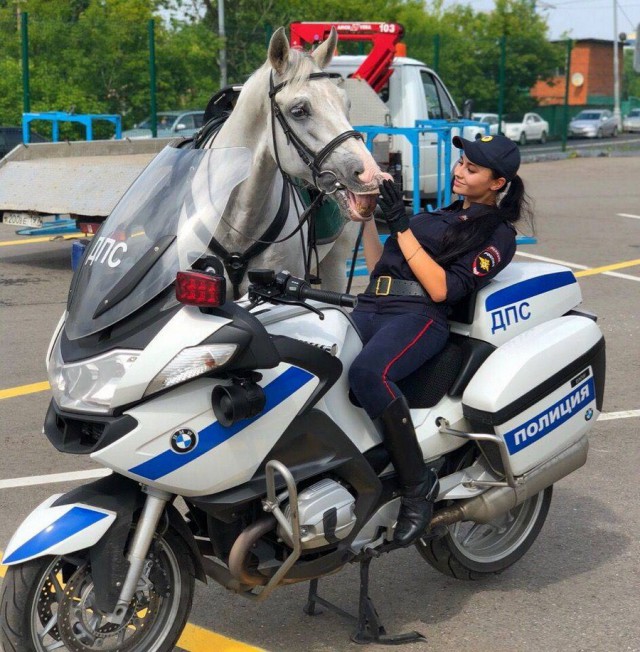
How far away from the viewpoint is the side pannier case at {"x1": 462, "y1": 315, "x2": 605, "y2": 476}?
13.2ft

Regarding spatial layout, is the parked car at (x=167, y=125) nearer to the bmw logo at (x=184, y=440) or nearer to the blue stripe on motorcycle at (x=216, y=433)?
the blue stripe on motorcycle at (x=216, y=433)

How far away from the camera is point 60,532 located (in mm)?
3279

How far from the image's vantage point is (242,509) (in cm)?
355

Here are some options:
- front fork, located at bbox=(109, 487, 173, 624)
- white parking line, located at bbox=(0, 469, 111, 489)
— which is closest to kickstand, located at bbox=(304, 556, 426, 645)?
front fork, located at bbox=(109, 487, 173, 624)

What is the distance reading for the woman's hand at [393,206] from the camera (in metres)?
3.72

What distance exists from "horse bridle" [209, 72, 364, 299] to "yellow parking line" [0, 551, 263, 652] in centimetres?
176

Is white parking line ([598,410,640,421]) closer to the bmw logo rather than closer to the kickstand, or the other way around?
the kickstand

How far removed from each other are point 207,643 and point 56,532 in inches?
37.0

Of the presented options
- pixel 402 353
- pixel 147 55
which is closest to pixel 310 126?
pixel 402 353

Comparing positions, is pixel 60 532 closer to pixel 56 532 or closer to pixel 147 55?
pixel 56 532

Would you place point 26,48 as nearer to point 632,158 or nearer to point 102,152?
point 102,152

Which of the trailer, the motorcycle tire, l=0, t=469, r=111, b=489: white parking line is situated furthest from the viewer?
the trailer

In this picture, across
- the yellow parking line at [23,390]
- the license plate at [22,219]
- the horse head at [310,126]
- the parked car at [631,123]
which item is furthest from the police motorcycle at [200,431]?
the parked car at [631,123]

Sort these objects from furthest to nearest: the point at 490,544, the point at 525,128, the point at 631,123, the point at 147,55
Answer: the point at 631,123
the point at 525,128
the point at 147,55
the point at 490,544
